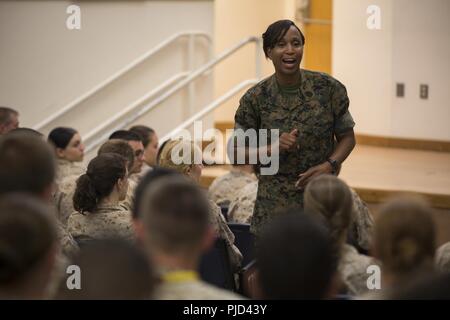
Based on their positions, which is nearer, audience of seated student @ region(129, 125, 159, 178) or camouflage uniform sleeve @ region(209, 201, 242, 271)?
camouflage uniform sleeve @ region(209, 201, 242, 271)

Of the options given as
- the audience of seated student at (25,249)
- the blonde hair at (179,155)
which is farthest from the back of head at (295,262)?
the blonde hair at (179,155)

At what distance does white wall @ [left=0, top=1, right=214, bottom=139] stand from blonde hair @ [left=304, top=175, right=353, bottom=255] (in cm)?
503

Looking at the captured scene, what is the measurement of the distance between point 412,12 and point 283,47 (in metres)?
5.37

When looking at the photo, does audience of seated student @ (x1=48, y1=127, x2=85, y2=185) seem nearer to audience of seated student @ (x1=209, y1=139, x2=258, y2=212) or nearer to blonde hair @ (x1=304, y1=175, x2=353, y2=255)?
audience of seated student @ (x1=209, y1=139, x2=258, y2=212)

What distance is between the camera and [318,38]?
11.3m

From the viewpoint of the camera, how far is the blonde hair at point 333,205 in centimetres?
348

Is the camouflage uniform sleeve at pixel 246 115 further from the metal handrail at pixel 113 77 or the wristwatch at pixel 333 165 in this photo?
the metal handrail at pixel 113 77

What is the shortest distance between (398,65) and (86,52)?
9.80ft

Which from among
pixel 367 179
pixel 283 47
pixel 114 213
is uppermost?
pixel 283 47

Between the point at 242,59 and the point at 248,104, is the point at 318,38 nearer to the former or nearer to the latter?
the point at 242,59

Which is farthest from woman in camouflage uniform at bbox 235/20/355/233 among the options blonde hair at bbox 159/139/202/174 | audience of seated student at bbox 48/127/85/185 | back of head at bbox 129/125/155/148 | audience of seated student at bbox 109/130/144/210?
back of head at bbox 129/125/155/148

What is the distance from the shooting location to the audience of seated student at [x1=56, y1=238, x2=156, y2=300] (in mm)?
2123

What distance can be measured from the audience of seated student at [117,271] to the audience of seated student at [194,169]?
2.07m
